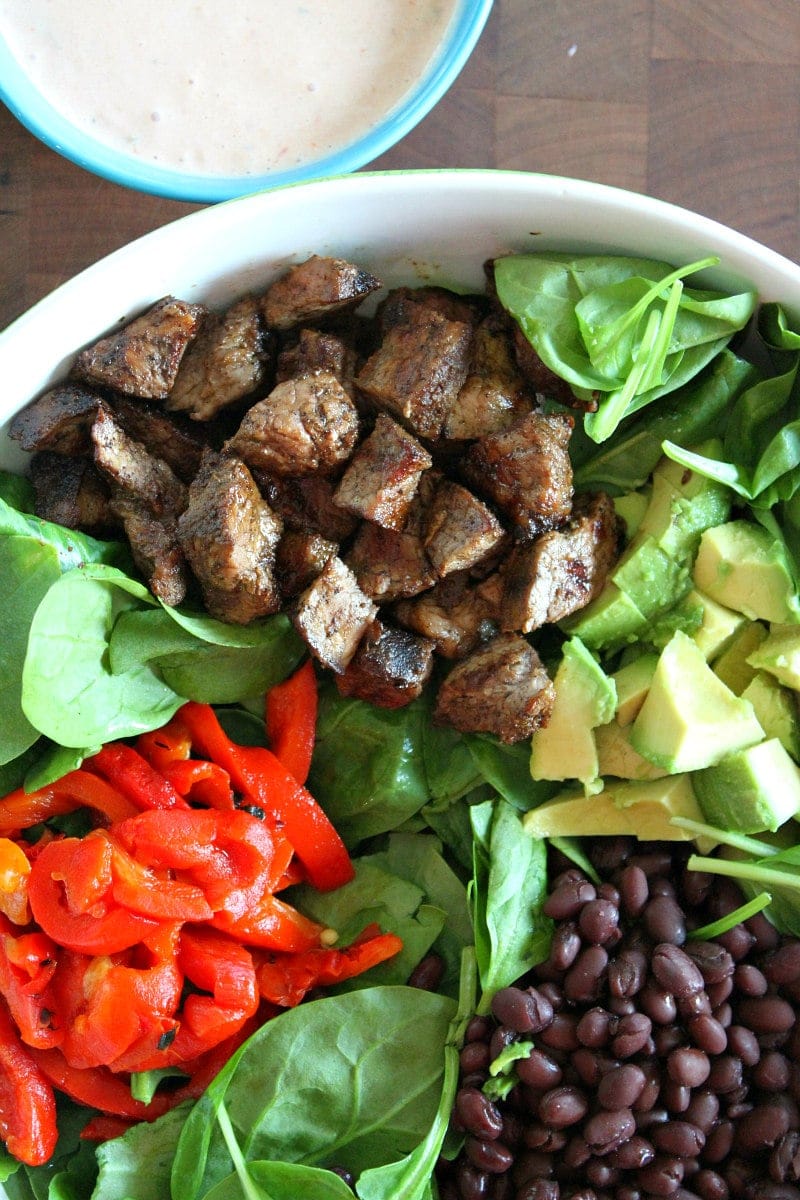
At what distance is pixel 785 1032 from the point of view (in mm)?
1773

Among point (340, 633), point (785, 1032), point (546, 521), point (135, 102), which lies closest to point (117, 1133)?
point (340, 633)

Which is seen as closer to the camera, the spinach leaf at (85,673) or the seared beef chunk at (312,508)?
the spinach leaf at (85,673)

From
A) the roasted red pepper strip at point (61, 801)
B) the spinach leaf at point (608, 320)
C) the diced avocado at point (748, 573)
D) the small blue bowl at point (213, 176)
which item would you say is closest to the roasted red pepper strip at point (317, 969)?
the roasted red pepper strip at point (61, 801)

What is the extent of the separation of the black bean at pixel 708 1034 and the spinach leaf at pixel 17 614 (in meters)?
1.12

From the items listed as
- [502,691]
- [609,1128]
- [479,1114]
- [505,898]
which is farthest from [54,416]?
[609,1128]

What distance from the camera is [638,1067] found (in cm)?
173

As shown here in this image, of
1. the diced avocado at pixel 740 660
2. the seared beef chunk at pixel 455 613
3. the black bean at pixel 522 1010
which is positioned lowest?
the black bean at pixel 522 1010

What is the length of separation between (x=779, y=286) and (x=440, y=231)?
1.79 feet

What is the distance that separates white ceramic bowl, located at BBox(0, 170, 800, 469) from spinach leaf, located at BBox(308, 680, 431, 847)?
2.34 ft

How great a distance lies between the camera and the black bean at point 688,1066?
1.70 m

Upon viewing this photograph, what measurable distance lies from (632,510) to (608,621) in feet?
0.69

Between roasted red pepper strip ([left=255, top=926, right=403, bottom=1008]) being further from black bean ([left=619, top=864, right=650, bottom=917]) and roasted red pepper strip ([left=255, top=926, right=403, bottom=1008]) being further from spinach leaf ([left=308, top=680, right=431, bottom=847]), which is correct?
black bean ([left=619, top=864, right=650, bottom=917])

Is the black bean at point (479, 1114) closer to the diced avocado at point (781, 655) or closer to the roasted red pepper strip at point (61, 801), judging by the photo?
the roasted red pepper strip at point (61, 801)

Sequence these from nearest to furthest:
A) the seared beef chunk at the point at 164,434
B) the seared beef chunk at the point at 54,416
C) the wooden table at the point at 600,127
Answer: the seared beef chunk at the point at 54,416 → the seared beef chunk at the point at 164,434 → the wooden table at the point at 600,127
